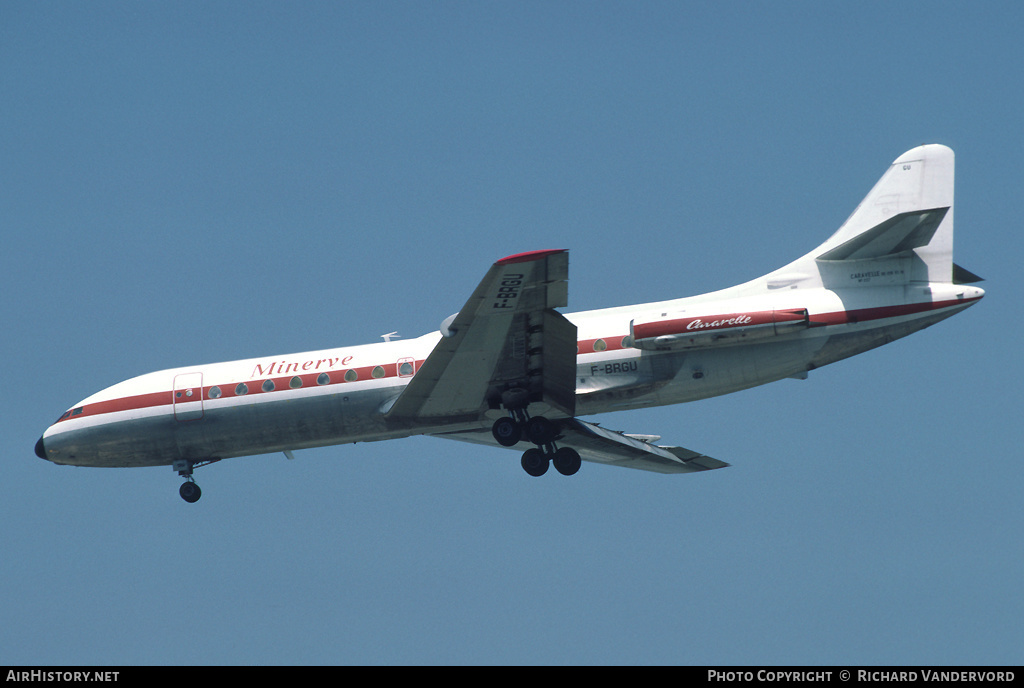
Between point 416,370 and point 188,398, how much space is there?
6239mm

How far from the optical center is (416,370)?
3030cm

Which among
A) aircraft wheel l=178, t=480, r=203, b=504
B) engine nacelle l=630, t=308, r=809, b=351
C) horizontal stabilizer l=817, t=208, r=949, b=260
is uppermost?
horizontal stabilizer l=817, t=208, r=949, b=260

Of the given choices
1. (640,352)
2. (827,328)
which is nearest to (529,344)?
(640,352)

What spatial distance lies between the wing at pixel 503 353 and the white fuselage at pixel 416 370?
2.27ft

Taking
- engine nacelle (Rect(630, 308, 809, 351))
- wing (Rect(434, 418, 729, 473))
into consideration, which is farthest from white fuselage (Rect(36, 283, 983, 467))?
wing (Rect(434, 418, 729, 473))

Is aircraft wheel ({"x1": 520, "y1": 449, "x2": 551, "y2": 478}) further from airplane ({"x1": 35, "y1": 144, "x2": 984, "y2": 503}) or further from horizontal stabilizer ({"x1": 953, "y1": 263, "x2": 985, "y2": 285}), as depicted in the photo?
horizontal stabilizer ({"x1": 953, "y1": 263, "x2": 985, "y2": 285})

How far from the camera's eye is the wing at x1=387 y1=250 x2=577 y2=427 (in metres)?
25.5

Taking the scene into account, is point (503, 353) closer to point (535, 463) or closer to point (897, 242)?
point (535, 463)

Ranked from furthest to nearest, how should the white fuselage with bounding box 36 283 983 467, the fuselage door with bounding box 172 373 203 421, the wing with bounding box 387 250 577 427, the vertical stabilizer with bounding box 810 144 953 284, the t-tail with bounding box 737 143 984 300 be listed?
the fuselage door with bounding box 172 373 203 421
the white fuselage with bounding box 36 283 983 467
the t-tail with bounding box 737 143 984 300
the vertical stabilizer with bounding box 810 144 953 284
the wing with bounding box 387 250 577 427

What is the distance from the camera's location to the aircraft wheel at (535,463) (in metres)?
30.8

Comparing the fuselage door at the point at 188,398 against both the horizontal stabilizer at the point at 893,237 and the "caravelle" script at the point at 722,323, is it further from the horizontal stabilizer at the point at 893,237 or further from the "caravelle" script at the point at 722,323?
the horizontal stabilizer at the point at 893,237

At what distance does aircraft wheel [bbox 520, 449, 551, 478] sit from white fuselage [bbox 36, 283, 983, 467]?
1.41 m

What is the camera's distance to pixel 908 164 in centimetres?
3016
